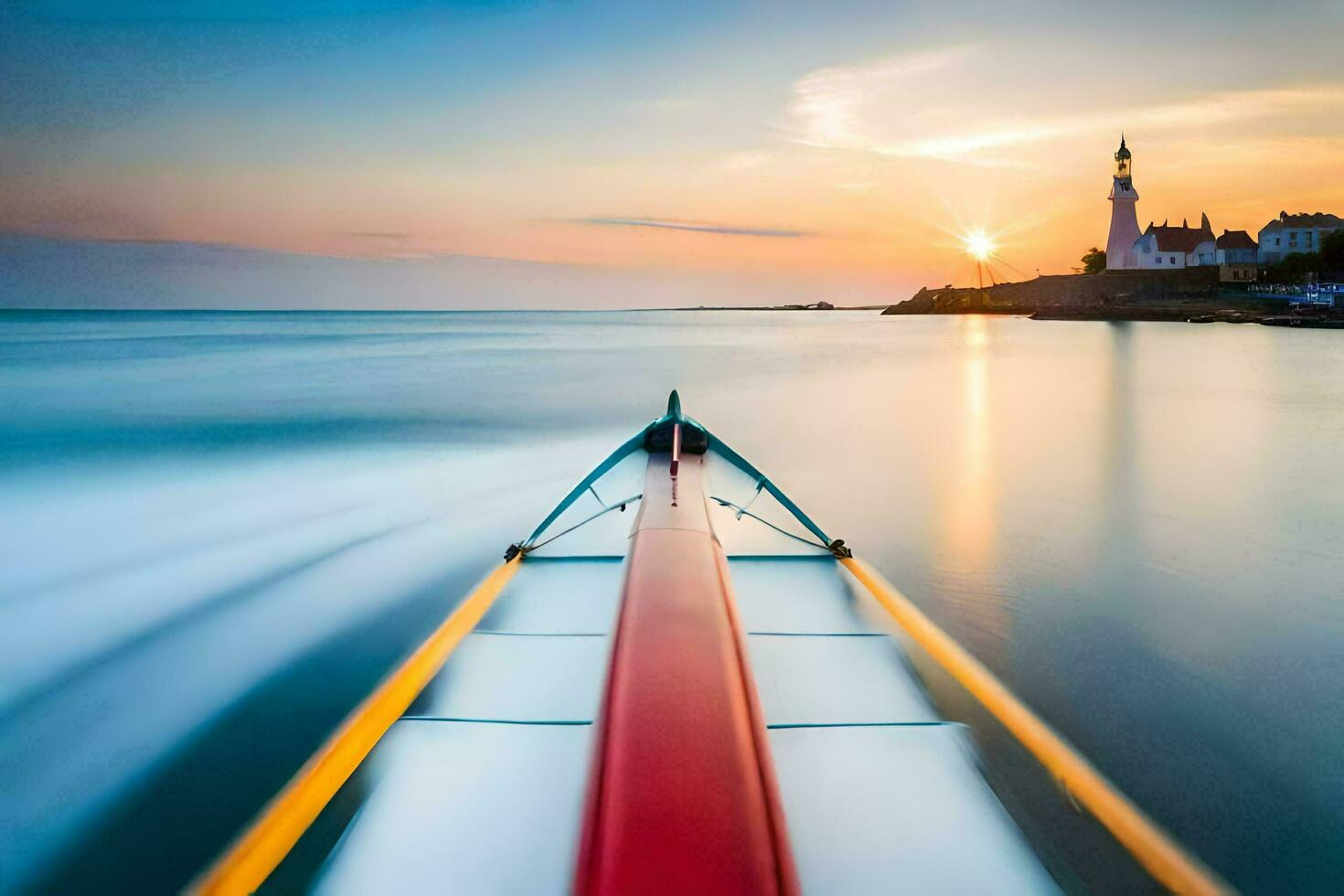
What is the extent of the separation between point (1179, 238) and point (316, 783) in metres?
68.3

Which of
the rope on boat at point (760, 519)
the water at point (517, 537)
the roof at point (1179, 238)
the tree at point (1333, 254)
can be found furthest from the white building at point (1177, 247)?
the rope on boat at point (760, 519)

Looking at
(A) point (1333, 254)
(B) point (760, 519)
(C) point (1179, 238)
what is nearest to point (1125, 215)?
(C) point (1179, 238)

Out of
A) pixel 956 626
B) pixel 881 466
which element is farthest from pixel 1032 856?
pixel 881 466

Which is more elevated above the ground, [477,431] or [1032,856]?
[477,431]

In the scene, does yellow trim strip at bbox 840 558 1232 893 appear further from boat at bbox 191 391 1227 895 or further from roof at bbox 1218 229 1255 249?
roof at bbox 1218 229 1255 249

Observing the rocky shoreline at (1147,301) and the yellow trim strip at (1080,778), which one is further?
the rocky shoreline at (1147,301)

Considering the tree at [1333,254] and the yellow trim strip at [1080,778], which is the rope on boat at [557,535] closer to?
the yellow trim strip at [1080,778]

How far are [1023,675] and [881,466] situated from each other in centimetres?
516

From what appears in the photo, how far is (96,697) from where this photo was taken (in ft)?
11.3

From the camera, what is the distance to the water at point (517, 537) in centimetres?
270

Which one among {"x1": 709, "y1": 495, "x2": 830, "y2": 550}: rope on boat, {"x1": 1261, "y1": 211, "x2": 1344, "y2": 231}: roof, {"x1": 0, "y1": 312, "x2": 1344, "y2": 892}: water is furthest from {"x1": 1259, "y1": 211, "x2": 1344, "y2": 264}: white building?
{"x1": 709, "y1": 495, "x2": 830, "y2": 550}: rope on boat

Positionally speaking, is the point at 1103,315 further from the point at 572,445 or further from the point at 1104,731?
the point at 1104,731

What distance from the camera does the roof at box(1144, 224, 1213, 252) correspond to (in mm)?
54938

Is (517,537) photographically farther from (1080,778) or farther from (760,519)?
(1080,778)
